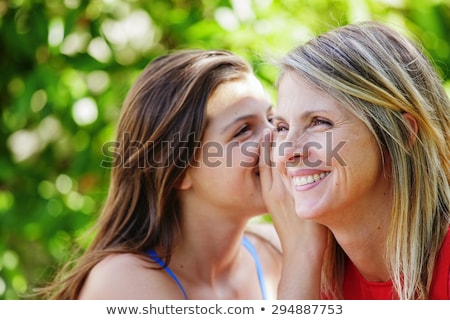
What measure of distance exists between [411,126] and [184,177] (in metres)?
0.97

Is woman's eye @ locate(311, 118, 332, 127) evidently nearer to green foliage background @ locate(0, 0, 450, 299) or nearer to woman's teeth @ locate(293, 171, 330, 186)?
woman's teeth @ locate(293, 171, 330, 186)

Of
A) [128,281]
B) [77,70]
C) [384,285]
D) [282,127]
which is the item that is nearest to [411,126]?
[282,127]

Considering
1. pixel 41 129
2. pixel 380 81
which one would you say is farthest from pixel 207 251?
pixel 41 129

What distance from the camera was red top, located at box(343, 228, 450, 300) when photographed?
228 cm

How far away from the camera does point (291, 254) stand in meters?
2.67

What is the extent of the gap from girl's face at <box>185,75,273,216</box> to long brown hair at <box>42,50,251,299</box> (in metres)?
0.04

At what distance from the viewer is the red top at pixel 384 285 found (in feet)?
7.48

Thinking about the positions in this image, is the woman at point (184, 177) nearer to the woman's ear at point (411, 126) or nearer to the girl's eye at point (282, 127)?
the girl's eye at point (282, 127)

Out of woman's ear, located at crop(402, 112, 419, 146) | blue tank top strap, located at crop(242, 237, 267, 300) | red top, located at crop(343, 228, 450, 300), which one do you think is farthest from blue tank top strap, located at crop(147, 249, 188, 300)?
woman's ear, located at crop(402, 112, 419, 146)

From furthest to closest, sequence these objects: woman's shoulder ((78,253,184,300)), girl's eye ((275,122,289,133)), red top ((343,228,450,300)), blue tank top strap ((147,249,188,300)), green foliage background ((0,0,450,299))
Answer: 1. green foliage background ((0,0,450,299))
2. blue tank top strap ((147,249,188,300))
3. woman's shoulder ((78,253,184,300))
4. girl's eye ((275,122,289,133))
5. red top ((343,228,450,300))

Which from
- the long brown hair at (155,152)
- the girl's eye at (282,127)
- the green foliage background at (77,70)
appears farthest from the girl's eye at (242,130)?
the green foliage background at (77,70)
